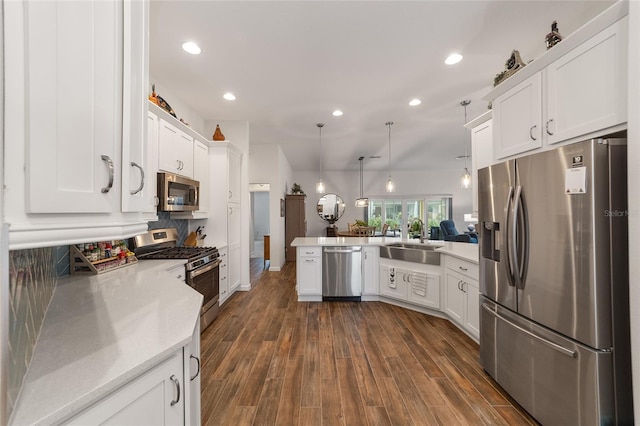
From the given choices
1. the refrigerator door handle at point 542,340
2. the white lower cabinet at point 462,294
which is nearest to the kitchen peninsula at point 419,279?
the white lower cabinet at point 462,294

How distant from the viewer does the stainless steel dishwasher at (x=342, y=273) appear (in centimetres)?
382

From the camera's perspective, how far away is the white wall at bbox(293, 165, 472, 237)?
8891 mm

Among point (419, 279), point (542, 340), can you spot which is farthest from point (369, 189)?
point (542, 340)

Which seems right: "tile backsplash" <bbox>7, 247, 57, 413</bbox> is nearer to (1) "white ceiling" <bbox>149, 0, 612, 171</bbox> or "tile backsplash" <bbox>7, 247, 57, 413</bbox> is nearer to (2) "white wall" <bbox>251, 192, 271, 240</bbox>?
(1) "white ceiling" <bbox>149, 0, 612, 171</bbox>

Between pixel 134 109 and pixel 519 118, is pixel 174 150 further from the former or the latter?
pixel 519 118

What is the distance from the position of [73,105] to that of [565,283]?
2.20 metres

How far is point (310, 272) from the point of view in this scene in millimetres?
3852

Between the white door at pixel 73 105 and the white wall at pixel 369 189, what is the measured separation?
8104mm

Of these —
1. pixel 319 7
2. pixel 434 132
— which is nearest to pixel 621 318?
pixel 319 7

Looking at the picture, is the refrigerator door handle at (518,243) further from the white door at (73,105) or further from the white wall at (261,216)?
the white wall at (261,216)

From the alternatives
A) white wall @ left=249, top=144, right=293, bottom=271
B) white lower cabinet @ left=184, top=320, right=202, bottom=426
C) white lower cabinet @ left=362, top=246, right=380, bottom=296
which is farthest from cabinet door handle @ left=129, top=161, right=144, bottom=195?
white wall @ left=249, top=144, right=293, bottom=271

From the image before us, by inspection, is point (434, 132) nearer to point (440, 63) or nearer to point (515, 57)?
point (440, 63)

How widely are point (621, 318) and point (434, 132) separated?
4.37m

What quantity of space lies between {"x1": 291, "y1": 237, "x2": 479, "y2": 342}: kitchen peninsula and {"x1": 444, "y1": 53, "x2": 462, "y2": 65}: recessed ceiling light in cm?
203
